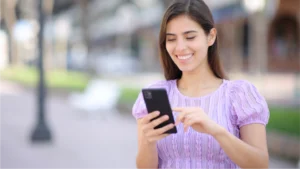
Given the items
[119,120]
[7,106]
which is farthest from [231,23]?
[119,120]

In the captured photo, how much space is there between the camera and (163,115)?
7.74 ft

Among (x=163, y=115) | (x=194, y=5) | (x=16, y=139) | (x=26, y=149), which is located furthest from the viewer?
(x=16, y=139)

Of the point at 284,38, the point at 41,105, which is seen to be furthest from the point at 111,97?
the point at 284,38

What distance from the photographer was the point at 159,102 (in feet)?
7.68

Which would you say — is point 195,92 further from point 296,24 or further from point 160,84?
point 296,24

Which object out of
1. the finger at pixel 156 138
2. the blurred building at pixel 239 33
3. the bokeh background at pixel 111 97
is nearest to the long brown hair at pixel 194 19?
the finger at pixel 156 138

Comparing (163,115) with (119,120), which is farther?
(119,120)

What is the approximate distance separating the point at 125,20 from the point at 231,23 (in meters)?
25.4

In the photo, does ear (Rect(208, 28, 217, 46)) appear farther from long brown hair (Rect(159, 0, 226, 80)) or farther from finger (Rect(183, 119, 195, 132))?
finger (Rect(183, 119, 195, 132))

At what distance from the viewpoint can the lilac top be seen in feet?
8.11

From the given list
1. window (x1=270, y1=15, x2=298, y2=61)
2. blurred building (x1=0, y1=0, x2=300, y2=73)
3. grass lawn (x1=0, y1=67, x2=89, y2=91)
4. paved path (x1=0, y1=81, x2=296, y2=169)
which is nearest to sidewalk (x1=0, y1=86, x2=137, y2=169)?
paved path (x1=0, y1=81, x2=296, y2=169)

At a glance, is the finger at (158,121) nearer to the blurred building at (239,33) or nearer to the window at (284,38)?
the blurred building at (239,33)

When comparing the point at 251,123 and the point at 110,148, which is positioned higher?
the point at 251,123

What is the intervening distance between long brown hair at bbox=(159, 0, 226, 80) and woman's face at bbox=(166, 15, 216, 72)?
20mm
